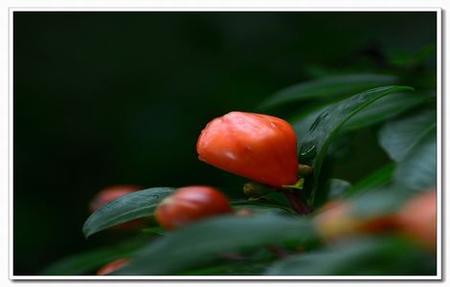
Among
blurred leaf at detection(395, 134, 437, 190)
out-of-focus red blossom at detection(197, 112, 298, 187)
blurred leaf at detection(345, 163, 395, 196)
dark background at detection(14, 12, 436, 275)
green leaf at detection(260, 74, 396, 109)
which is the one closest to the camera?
blurred leaf at detection(395, 134, 437, 190)

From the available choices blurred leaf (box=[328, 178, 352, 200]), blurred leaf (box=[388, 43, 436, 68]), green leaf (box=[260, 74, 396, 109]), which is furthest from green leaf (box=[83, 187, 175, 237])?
blurred leaf (box=[388, 43, 436, 68])

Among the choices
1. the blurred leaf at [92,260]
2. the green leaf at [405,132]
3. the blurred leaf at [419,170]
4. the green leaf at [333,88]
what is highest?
the green leaf at [333,88]

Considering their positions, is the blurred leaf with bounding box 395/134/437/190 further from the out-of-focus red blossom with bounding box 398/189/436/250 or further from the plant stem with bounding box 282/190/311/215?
the plant stem with bounding box 282/190/311/215

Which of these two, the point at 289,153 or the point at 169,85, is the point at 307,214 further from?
Result: the point at 169,85

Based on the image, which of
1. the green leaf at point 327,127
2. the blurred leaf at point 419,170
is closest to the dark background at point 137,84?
the green leaf at point 327,127

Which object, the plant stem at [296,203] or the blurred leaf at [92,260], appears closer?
the plant stem at [296,203]

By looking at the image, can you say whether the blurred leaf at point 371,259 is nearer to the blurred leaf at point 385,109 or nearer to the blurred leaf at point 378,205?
the blurred leaf at point 378,205

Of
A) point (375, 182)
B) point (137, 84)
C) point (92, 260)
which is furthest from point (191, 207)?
point (137, 84)
